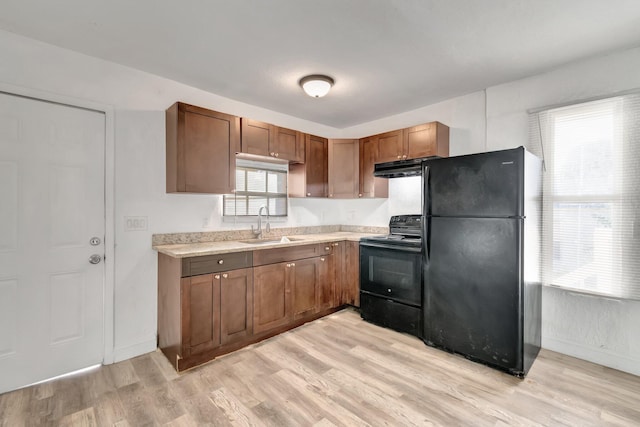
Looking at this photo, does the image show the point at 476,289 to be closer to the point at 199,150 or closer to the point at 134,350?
the point at 199,150

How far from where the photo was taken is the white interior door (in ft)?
6.77

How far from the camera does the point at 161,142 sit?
273 centimetres

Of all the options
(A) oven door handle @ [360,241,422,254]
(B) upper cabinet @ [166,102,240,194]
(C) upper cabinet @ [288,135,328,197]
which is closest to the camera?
(B) upper cabinet @ [166,102,240,194]

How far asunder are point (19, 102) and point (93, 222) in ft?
3.25

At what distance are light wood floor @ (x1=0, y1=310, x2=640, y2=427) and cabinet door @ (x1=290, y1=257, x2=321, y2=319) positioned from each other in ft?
1.88

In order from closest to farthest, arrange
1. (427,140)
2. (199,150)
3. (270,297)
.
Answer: (199,150), (270,297), (427,140)

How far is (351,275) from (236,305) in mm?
1547

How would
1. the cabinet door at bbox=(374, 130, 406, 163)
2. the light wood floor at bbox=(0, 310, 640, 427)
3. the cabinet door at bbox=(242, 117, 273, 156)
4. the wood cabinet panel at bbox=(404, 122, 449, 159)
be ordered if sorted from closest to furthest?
the light wood floor at bbox=(0, 310, 640, 427), the cabinet door at bbox=(242, 117, 273, 156), the wood cabinet panel at bbox=(404, 122, 449, 159), the cabinet door at bbox=(374, 130, 406, 163)

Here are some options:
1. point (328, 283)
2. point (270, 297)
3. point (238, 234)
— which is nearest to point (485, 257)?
point (328, 283)

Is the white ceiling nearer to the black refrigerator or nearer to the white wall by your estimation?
the white wall

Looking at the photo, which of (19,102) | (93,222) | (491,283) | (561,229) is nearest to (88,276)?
(93,222)

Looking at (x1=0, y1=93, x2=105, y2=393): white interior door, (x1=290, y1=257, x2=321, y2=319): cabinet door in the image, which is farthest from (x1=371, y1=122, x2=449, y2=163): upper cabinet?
(x1=0, y1=93, x2=105, y2=393): white interior door

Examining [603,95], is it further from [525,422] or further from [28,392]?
[28,392]

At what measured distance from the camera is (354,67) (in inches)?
100
